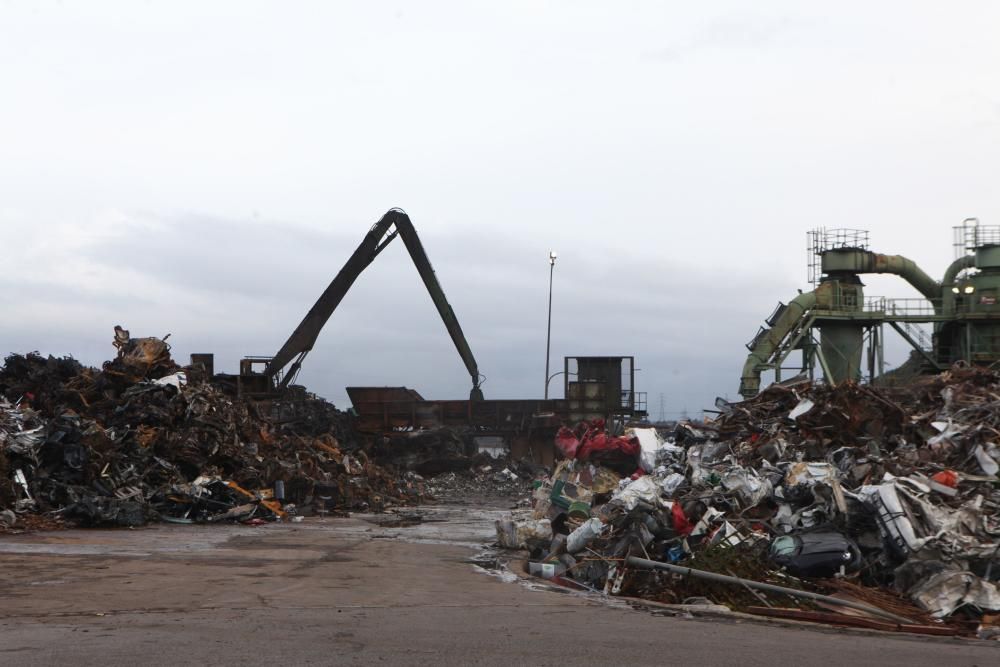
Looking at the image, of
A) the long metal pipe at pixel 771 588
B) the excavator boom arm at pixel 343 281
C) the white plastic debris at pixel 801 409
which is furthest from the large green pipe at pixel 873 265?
the long metal pipe at pixel 771 588

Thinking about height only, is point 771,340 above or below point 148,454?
above

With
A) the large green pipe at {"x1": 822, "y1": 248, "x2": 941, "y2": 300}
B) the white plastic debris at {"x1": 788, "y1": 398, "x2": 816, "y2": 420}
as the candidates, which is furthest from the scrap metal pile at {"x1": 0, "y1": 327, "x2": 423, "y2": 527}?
the large green pipe at {"x1": 822, "y1": 248, "x2": 941, "y2": 300}

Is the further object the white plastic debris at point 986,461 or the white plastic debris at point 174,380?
the white plastic debris at point 174,380

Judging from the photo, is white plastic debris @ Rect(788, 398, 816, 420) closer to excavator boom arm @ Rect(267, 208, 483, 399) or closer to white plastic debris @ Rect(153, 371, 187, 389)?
white plastic debris @ Rect(153, 371, 187, 389)

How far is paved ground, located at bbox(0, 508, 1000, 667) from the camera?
→ 24.6ft

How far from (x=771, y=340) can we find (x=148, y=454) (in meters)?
29.8

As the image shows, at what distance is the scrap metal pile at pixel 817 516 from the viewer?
34.0 ft

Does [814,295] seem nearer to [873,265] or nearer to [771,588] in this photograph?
[873,265]

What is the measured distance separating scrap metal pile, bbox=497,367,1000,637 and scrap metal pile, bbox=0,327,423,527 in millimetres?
7691

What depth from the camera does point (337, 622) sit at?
29.5 feet

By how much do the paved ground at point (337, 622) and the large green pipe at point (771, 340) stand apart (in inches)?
1210

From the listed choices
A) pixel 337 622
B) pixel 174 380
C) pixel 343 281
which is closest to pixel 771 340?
pixel 343 281

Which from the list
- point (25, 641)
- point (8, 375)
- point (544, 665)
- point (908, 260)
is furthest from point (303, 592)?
point (908, 260)

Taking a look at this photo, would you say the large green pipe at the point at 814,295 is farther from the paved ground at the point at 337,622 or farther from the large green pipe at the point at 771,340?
the paved ground at the point at 337,622
